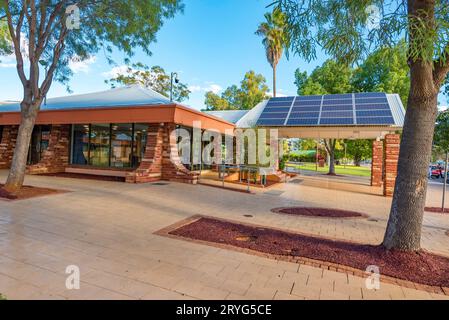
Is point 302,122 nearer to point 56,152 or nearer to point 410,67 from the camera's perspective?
point 410,67

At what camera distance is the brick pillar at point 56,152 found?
13.5 meters

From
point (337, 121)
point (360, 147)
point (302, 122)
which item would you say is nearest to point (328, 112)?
point (337, 121)

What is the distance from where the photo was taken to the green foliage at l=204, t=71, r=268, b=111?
3841 centimetres

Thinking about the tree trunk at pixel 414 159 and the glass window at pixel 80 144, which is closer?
the tree trunk at pixel 414 159

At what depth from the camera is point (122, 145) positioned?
13.1m

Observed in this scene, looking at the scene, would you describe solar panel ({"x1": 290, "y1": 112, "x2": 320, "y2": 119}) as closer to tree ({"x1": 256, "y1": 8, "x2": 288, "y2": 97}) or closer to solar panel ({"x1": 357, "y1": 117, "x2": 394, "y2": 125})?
solar panel ({"x1": 357, "y1": 117, "x2": 394, "y2": 125})

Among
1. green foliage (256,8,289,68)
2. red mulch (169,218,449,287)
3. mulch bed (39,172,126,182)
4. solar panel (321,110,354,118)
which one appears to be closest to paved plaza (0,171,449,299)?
red mulch (169,218,449,287)

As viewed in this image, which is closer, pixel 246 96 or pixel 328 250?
pixel 328 250

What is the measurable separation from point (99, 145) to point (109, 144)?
616 mm

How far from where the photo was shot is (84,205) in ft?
23.1

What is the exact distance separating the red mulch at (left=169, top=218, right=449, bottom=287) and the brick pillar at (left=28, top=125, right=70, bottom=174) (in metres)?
11.1

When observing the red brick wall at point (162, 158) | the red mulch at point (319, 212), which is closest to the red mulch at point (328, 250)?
the red mulch at point (319, 212)

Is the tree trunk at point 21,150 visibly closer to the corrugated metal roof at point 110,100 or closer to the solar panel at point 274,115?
the corrugated metal roof at point 110,100
